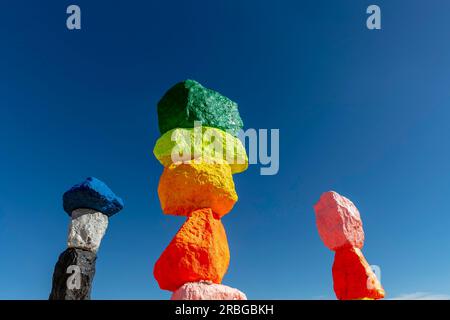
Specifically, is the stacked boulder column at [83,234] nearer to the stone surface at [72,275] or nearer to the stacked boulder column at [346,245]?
the stone surface at [72,275]

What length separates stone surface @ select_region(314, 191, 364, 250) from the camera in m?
7.83

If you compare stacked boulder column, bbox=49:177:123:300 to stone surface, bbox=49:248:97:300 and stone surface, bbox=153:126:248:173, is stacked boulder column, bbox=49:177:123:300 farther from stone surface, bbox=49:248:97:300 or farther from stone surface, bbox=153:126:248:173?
stone surface, bbox=153:126:248:173

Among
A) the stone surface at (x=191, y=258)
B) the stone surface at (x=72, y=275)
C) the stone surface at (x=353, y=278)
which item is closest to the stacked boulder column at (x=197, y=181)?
the stone surface at (x=191, y=258)

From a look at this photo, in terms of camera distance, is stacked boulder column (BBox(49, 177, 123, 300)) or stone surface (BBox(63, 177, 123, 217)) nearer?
stacked boulder column (BBox(49, 177, 123, 300))

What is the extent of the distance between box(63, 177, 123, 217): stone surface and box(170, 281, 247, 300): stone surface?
2.37 m

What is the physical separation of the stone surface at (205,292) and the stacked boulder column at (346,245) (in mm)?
3133

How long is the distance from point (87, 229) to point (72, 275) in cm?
80

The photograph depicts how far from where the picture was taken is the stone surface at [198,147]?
619cm

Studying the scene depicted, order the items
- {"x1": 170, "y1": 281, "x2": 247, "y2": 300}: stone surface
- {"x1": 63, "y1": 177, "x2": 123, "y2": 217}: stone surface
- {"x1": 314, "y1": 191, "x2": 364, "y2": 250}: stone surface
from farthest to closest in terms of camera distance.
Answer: {"x1": 314, "y1": 191, "x2": 364, "y2": 250}: stone surface → {"x1": 63, "y1": 177, "x2": 123, "y2": 217}: stone surface → {"x1": 170, "y1": 281, "x2": 247, "y2": 300}: stone surface

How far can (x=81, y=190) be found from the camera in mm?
6746

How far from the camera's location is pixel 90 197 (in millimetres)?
6781

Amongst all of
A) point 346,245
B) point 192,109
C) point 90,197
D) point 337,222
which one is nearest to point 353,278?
point 346,245

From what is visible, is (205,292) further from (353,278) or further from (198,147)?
(353,278)

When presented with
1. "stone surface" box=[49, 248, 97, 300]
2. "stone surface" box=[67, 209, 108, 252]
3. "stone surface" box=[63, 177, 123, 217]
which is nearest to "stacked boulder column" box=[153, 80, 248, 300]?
"stone surface" box=[63, 177, 123, 217]
